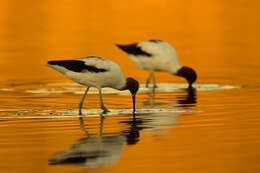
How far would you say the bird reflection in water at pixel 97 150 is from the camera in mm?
10844

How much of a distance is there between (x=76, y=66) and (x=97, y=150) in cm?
474

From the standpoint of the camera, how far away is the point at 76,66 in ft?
52.9

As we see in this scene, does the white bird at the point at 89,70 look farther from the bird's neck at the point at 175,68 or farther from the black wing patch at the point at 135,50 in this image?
the bird's neck at the point at 175,68

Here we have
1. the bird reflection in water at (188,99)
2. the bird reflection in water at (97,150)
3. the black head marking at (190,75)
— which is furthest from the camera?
the black head marking at (190,75)

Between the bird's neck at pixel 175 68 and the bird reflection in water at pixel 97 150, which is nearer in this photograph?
the bird reflection in water at pixel 97 150

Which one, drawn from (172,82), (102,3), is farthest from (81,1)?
(172,82)

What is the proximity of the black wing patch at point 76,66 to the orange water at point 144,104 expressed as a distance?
915 mm

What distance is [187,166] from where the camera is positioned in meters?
10.5

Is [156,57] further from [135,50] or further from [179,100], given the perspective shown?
→ [179,100]

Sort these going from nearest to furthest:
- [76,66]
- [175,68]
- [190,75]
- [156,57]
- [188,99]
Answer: [76,66]
[188,99]
[190,75]
[156,57]
[175,68]

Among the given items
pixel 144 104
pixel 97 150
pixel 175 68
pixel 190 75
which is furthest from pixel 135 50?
pixel 97 150

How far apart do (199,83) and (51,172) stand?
12.8 metres

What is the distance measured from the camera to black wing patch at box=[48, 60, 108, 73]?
631 inches

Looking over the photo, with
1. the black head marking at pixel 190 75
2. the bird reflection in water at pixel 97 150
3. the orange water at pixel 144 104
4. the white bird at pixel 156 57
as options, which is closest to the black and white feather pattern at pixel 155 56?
the white bird at pixel 156 57
